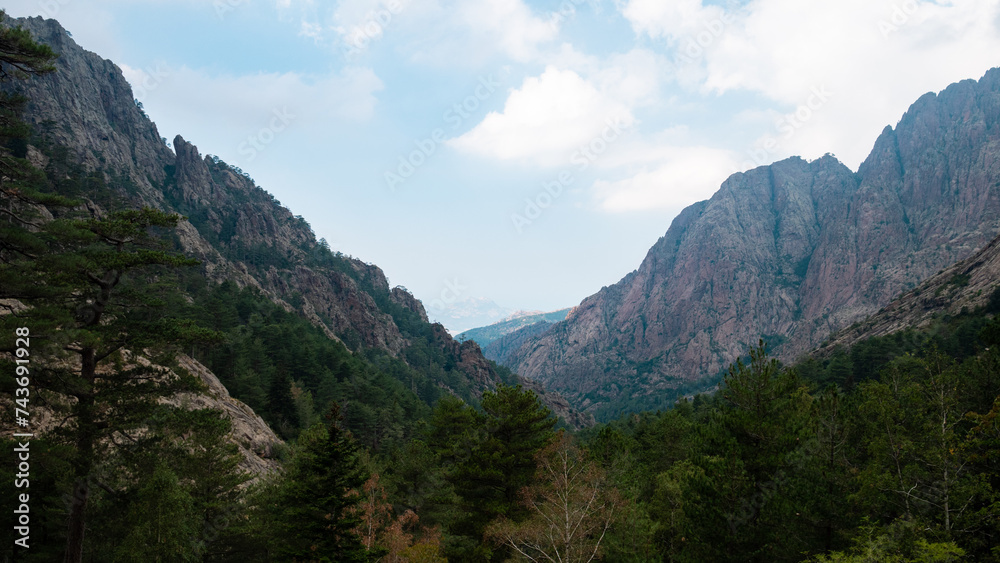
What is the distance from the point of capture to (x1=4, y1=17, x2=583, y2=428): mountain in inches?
4149

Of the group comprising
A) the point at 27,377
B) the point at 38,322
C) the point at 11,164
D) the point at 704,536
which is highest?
the point at 11,164

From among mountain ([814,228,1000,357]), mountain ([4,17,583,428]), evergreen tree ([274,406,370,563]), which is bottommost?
evergreen tree ([274,406,370,563])

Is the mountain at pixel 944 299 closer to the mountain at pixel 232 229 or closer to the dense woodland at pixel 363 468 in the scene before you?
the dense woodland at pixel 363 468

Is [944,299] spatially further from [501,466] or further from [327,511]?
[327,511]

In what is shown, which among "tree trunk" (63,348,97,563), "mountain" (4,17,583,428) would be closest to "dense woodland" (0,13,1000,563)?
"tree trunk" (63,348,97,563)

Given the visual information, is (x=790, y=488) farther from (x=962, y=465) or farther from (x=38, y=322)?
(x=38, y=322)

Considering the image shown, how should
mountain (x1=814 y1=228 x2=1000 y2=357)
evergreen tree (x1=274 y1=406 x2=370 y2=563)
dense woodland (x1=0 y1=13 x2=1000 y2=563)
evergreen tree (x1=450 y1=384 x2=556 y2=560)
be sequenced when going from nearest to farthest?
A: dense woodland (x1=0 y1=13 x2=1000 y2=563) → evergreen tree (x1=274 y1=406 x2=370 y2=563) → evergreen tree (x1=450 y1=384 x2=556 y2=560) → mountain (x1=814 y1=228 x2=1000 y2=357)

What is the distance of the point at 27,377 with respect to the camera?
13.3 m

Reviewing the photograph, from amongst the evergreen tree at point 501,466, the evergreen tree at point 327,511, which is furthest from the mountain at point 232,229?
the evergreen tree at point 327,511

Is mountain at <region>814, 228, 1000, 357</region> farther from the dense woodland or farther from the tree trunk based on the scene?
the tree trunk

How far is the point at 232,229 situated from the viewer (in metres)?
Result: 137

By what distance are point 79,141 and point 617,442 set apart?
427 ft

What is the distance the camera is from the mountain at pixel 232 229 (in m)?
105

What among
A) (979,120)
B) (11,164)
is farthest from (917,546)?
(979,120)
